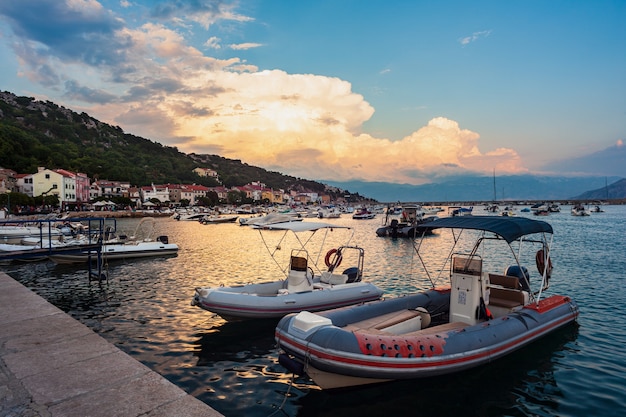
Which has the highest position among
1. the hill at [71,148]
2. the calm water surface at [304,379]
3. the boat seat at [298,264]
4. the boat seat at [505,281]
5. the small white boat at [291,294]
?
the hill at [71,148]

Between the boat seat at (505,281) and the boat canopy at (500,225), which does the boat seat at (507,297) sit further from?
the boat canopy at (500,225)

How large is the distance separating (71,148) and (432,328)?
5812 inches

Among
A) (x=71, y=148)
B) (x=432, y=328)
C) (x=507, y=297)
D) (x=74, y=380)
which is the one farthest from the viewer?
(x=71, y=148)

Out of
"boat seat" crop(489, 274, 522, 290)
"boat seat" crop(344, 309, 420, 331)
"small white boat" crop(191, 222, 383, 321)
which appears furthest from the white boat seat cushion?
"boat seat" crop(489, 274, 522, 290)

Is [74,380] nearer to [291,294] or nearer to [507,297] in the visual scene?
[291,294]

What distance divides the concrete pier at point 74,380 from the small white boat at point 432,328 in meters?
2.54

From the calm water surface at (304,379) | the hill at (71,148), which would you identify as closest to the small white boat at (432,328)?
the calm water surface at (304,379)

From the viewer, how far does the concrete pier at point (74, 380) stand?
4836 mm

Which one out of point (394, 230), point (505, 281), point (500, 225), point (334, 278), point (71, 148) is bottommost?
point (334, 278)

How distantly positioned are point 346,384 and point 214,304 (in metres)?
5.37

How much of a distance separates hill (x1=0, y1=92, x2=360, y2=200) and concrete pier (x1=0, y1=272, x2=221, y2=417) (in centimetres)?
10964

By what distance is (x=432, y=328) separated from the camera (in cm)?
959

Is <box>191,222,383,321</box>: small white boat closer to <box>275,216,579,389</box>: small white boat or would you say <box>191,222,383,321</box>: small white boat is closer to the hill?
<box>275,216,579,389</box>: small white boat

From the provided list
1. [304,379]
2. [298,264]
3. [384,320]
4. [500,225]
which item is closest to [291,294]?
[298,264]
